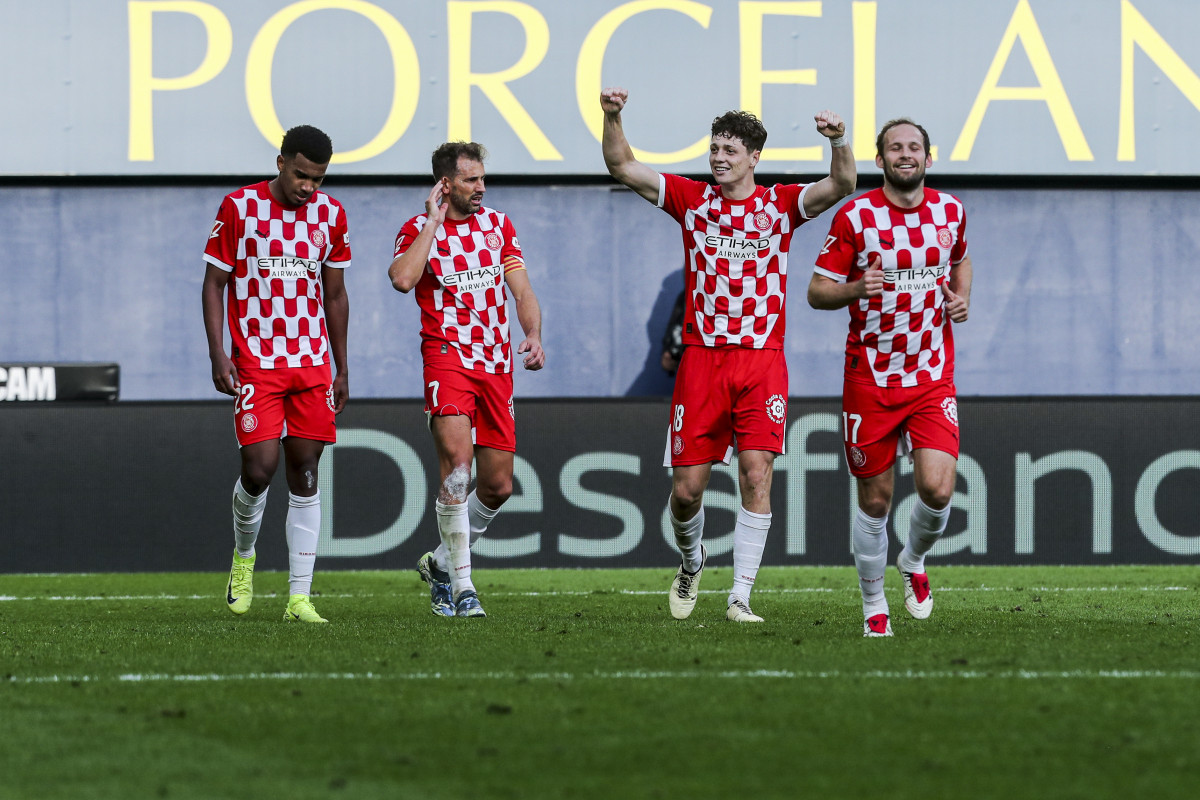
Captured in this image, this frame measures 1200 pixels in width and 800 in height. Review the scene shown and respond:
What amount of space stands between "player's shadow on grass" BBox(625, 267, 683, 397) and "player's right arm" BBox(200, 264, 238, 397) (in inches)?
314

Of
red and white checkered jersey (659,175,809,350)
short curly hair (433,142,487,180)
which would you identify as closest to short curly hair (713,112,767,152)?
red and white checkered jersey (659,175,809,350)

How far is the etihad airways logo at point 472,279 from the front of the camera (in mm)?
7422

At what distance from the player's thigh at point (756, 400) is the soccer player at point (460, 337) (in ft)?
2.97

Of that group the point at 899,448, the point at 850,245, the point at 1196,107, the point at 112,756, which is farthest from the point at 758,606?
the point at 1196,107

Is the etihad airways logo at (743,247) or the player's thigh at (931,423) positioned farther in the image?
the etihad airways logo at (743,247)

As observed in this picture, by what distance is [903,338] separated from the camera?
20.8ft

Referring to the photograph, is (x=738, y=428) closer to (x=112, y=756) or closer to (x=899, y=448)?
(x=899, y=448)

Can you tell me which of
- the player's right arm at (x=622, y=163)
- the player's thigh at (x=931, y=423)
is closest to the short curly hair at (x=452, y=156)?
the player's right arm at (x=622, y=163)

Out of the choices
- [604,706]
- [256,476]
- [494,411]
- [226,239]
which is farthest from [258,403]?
[604,706]

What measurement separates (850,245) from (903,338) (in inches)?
16.5

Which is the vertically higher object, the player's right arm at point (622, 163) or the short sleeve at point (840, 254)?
the player's right arm at point (622, 163)

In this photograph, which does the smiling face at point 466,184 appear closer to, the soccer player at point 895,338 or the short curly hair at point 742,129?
the short curly hair at point 742,129

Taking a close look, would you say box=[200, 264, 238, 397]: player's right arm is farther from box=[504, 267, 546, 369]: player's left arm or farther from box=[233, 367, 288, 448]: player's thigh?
box=[504, 267, 546, 369]: player's left arm

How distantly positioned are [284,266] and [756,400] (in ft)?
7.19
